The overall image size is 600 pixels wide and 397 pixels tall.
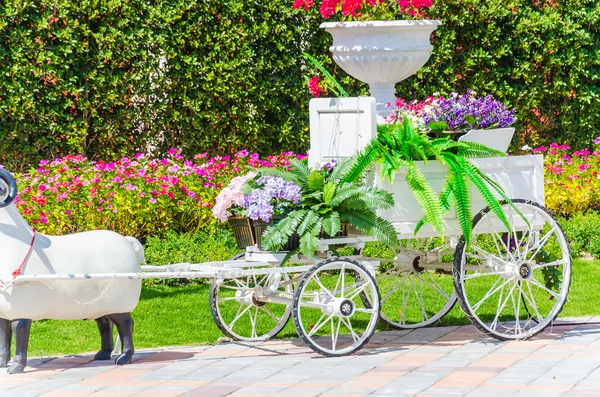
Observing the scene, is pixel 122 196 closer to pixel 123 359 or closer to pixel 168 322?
pixel 168 322

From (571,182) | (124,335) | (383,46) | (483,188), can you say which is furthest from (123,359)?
(571,182)

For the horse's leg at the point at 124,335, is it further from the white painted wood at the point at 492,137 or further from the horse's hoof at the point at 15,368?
the white painted wood at the point at 492,137

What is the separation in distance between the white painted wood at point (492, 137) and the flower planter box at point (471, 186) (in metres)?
0.16

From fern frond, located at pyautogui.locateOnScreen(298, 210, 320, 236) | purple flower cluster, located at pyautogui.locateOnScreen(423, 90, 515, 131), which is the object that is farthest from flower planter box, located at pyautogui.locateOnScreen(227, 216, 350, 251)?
purple flower cluster, located at pyautogui.locateOnScreen(423, 90, 515, 131)

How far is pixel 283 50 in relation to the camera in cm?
1123

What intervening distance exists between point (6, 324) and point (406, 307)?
113 inches

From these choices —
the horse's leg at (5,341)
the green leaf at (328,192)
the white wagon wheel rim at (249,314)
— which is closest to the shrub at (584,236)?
the white wagon wheel rim at (249,314)

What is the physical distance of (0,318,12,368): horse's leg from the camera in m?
6.06

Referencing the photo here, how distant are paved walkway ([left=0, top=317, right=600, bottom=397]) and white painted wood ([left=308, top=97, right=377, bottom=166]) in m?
1.14

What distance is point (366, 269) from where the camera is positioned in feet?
21.1

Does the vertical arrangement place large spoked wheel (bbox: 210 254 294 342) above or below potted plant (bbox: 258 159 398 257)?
below

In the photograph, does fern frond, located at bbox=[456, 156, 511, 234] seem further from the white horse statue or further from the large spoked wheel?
the white horse statue

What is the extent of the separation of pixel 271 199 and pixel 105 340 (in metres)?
1.17

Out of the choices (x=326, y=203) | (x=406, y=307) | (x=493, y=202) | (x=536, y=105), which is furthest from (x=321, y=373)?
(x=536, y=105)
